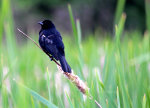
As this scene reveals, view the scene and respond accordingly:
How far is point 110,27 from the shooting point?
8891 millimetres

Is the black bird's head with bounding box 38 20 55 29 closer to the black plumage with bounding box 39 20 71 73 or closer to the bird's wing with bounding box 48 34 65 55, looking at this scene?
the black plumage with bounding box 39 20 71 73

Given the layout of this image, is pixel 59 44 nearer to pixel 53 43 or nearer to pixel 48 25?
pixel 53 43

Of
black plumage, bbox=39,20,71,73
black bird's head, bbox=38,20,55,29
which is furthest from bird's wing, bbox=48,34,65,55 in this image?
black bird's head, bbox=38,20,55,29

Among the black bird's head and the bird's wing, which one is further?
the black bird's head

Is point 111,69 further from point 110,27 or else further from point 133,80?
point 110,27

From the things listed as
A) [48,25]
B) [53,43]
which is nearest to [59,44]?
[53,43]

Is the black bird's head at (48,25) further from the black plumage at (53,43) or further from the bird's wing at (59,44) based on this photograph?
the bird's wing at (59,44)

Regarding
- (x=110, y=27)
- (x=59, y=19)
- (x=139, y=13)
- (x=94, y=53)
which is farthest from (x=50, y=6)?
(x=94, y=53)

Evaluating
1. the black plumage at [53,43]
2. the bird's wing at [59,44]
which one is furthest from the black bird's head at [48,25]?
the bird's wing at [59,44]

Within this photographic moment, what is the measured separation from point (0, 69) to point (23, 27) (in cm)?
905

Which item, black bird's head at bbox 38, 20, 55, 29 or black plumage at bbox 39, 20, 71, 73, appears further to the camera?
black bird's head at bbox 38, 20, 55, 29

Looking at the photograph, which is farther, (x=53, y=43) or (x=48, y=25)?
(x=48, y=25)

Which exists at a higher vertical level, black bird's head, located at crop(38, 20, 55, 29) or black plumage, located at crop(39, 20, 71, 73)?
black bird's head, located at crop(38, 20, 55, 29)

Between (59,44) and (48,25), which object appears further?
(48,25)
